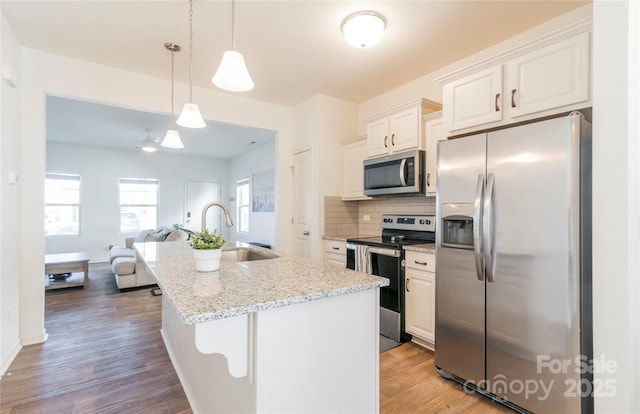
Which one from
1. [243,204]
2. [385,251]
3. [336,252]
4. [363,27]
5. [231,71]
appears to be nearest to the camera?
[231,71]

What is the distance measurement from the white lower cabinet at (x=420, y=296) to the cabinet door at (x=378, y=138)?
1.19m

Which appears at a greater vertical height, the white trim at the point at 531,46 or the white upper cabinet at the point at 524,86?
the white trim at the point at 531,46

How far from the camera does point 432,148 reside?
285 centimetres

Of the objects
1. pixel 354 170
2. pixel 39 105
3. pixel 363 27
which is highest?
pixel 363 27

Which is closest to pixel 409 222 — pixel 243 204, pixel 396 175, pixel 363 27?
pixel 396 175

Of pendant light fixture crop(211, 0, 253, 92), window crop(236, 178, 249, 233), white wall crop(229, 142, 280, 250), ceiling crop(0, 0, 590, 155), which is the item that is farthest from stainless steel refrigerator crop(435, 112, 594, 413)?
window crop(236, 178, 249, 233)

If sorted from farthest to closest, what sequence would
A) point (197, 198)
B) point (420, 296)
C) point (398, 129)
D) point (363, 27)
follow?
point (197, 198) → point (398, 129) → point (420, 296) → point (363, 27)

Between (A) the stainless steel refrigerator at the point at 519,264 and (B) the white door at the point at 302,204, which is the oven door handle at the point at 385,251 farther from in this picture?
(B) the white door at the point at 302,204

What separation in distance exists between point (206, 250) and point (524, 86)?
2.16 metres

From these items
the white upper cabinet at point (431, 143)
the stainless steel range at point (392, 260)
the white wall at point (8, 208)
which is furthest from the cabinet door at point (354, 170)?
the white wall at point (8, 208)

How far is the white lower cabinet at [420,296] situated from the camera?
2484 mm

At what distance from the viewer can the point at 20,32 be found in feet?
8.09

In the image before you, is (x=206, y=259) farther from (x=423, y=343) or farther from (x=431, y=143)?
(x=431, y=143)

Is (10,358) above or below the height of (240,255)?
below
